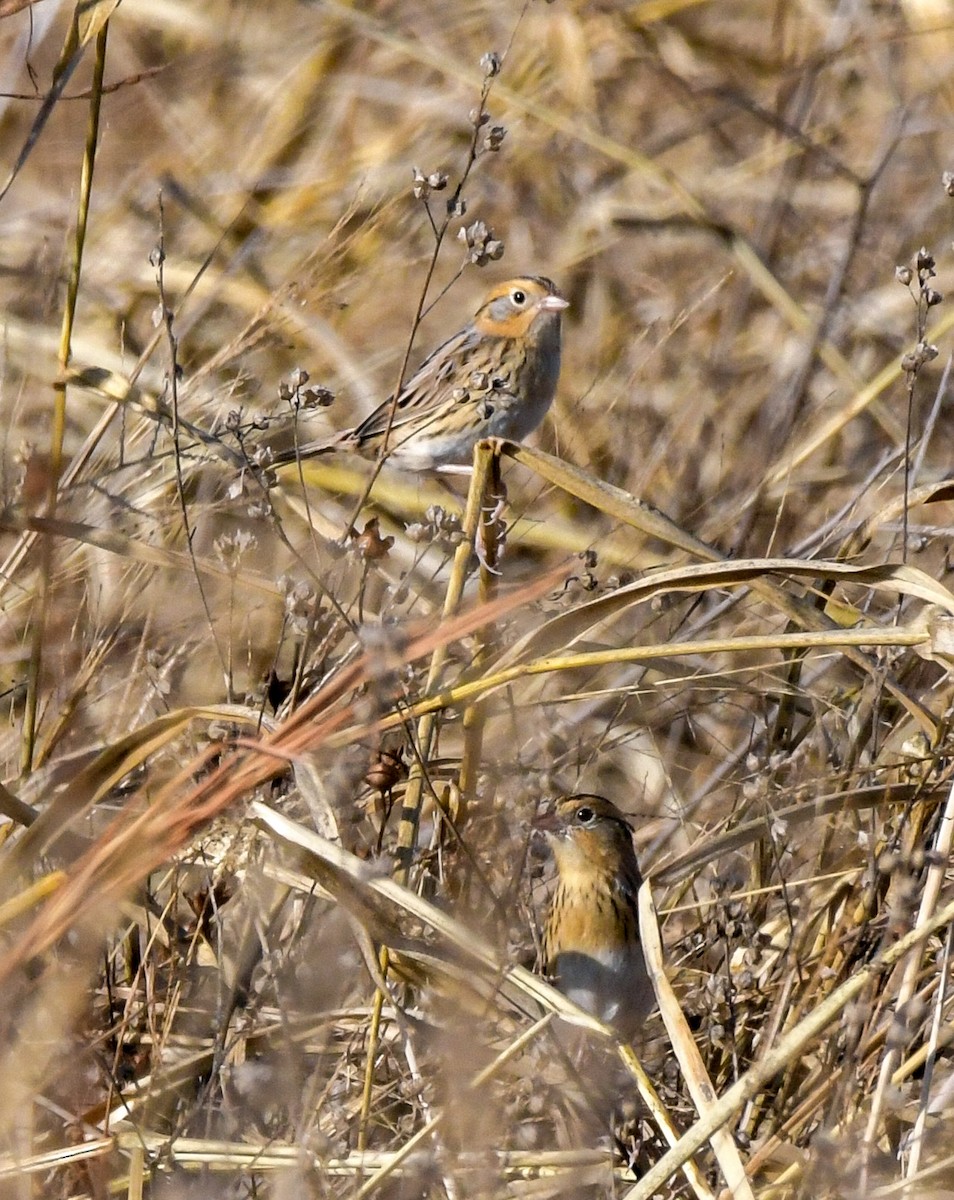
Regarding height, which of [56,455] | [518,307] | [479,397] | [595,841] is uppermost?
[518,307]

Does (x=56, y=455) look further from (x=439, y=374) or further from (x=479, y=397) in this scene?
(x=439, y=374)

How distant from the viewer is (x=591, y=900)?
11.0 feet

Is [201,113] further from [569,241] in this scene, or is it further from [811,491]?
[811,491]

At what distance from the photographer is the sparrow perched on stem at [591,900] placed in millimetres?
3238

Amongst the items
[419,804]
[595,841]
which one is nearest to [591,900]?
[595,841]

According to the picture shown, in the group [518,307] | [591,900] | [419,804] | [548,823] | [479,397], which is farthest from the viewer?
[518,307]

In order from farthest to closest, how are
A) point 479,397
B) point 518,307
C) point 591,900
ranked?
point 518,307 < point 479,397 < point 591,900

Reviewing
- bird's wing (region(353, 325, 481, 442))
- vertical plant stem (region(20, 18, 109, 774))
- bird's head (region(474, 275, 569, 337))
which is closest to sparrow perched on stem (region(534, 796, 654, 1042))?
vertical plant stem (region(20, 18, 109, 774))

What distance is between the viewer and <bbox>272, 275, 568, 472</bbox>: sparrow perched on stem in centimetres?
450

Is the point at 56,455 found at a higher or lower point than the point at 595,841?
higher

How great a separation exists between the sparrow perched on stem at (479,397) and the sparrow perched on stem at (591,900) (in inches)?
48.3

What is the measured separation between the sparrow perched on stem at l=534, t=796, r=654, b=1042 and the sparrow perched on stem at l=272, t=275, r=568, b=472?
1228 millimetres

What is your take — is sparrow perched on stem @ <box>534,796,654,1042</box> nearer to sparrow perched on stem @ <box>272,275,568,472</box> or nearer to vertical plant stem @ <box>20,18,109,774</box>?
vertical plant stem @ <box>20,18,109,774</box>

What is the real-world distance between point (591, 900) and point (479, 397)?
4.76 ft
